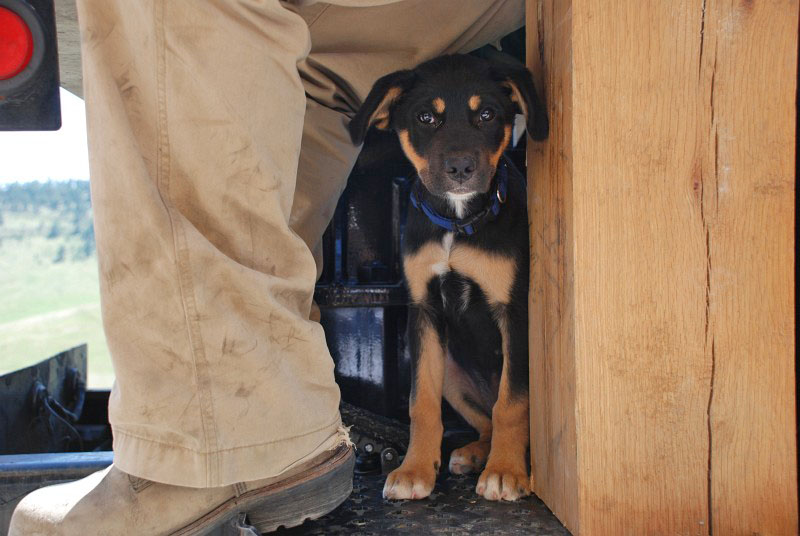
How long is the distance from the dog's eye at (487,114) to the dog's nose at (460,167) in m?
0.24

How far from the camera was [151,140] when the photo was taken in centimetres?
161

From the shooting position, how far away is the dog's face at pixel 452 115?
98.7 inches

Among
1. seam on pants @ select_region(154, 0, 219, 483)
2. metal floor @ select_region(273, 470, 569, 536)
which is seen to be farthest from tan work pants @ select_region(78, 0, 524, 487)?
metal floor @ select_region(273, 470, 569, 536)

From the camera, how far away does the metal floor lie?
75.4 inches

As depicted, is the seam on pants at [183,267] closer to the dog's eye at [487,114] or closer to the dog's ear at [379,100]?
the dog's ear at [379,100]

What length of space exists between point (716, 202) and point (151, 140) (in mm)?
1262

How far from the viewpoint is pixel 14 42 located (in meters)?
1.63

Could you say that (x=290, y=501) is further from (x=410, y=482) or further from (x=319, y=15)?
(x=319, y=15)

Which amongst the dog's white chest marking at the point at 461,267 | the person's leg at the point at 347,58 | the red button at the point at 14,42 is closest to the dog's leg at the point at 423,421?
the dog's white chest marking at the point at 461,267

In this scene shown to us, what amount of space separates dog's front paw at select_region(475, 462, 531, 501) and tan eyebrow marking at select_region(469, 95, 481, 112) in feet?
3.90

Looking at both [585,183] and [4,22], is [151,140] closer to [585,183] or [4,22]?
[4,22]

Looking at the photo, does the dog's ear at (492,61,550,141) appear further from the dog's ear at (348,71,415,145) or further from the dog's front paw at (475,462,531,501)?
the dog's front paw at (475,462,531,501)

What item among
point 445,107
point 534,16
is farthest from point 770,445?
point 445,107

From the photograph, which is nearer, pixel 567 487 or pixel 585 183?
pixel 585 183
